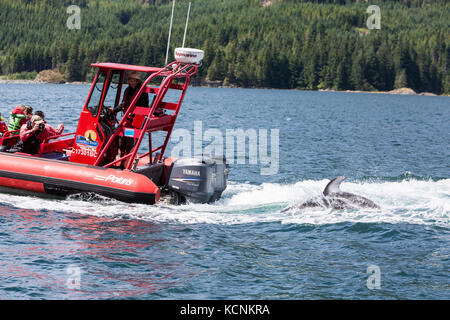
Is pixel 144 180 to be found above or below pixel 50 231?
above

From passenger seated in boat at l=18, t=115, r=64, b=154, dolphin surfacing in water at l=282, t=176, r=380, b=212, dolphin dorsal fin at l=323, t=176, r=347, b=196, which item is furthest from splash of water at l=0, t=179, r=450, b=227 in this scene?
passenger seated in boat at l=18, t=115, r=64, b=154

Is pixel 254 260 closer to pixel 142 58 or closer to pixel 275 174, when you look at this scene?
pixel 275 174

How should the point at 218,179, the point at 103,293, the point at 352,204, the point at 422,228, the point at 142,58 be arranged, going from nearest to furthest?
the point at 103,293 → the point at 422,228 → the point at 352,204 → the point at 218,179 → the point at 142,58

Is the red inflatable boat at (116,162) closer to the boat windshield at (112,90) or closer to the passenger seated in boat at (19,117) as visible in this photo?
the boat windshield at (112,90)

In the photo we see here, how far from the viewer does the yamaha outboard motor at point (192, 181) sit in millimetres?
14422

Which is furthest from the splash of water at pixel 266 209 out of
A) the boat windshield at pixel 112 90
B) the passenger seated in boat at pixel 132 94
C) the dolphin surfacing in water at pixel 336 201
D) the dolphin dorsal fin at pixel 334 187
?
the boat windshield at pixel 112 90

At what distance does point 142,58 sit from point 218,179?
4962 inches

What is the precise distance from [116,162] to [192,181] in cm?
182

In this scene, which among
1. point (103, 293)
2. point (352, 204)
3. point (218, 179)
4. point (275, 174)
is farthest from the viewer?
point (275, 174)

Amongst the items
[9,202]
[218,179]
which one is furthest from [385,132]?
[9,202]

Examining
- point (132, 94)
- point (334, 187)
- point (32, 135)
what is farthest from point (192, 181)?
point (32, 135)

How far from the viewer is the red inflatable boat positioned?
13891 mm

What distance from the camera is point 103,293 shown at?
369 inches

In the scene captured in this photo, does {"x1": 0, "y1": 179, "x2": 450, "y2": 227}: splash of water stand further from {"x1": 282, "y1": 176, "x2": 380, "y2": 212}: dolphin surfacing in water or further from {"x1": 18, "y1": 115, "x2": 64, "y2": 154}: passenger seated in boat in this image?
{"x1": 18, "y1": 115, "x2": 64, "y2": 154}: passenger seated in boat
